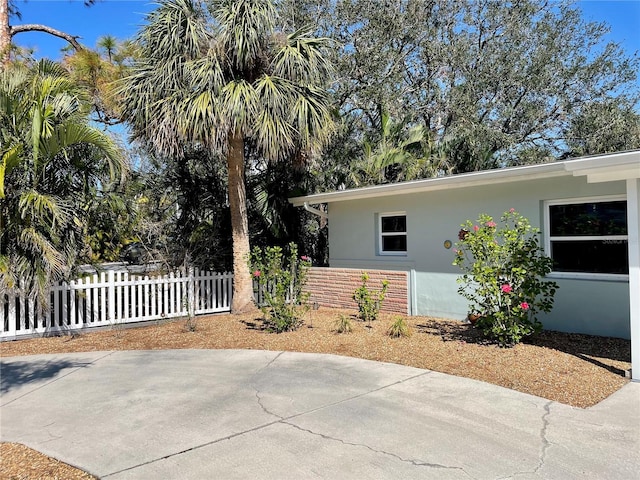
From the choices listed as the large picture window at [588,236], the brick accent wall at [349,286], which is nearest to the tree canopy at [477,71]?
the brick accent wall at [349,286]

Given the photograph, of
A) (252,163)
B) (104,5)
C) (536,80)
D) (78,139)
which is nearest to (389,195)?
(252,163)

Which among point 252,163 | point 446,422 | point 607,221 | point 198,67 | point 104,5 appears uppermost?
point 104,5

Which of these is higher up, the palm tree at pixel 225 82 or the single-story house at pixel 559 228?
the palm tree at pixel 225 82

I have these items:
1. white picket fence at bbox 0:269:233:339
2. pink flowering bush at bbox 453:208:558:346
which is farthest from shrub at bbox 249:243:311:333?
pink flowering bush at bbox 453:208:558:346

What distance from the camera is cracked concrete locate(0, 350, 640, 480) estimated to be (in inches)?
131

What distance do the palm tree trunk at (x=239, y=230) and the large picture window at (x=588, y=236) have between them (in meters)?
6.01

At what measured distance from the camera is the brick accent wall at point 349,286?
9773 mm

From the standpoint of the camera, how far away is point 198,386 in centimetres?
527

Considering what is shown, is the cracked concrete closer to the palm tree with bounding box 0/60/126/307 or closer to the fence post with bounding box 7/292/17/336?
the palm tree with bounding box 0/60/126/307

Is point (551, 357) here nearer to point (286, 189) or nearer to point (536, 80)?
point (286, 189)

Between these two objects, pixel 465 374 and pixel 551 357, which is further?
pixel 551 357

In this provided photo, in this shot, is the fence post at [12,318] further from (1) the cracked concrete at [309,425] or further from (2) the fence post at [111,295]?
(1) the cracked concrete at [309,425]

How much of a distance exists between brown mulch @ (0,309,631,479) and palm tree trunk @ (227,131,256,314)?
0.61m

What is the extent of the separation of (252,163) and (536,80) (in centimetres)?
1005
